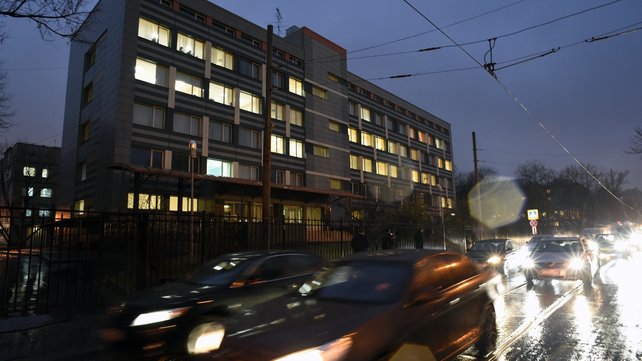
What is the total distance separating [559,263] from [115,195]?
24143mm

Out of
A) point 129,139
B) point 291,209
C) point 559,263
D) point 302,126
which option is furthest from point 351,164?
point 559,263

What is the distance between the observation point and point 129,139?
2625 centimetres

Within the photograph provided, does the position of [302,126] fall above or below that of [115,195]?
above

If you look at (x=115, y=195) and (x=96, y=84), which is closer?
(x=115, y=195)

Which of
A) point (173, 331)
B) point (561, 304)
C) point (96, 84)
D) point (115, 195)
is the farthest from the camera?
point (96, 84)

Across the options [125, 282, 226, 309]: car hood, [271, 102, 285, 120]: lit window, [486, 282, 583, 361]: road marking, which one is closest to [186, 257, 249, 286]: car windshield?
[125, 282, 226, 309]: car hood

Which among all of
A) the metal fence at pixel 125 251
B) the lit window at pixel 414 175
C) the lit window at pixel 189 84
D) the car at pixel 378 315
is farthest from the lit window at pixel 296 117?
the car at pixel 378 315

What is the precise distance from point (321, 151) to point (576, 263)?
30.2 metres

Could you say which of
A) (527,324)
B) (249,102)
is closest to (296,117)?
(249,102)

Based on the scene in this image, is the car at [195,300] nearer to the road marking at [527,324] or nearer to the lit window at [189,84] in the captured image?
the road marking at [527,324]

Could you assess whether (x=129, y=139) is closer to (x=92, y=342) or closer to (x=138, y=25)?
(x=138, y=25)

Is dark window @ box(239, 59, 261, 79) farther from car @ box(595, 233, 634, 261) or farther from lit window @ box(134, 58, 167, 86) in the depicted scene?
car @ box(595, 233, 634, 261)

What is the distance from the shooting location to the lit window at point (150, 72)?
27.6m

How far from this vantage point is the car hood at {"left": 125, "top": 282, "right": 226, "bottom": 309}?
6027 millimetres
